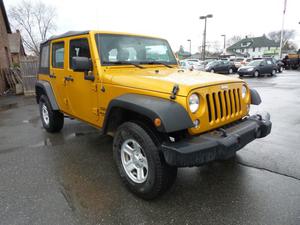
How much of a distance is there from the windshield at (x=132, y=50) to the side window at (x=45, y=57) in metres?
Result: 2.13

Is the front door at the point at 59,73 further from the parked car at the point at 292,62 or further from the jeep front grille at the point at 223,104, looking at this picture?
the parked car at the point at 292,62

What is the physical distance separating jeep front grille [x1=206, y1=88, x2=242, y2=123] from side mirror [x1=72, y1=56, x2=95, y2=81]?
1720 mm

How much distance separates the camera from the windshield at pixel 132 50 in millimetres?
3568

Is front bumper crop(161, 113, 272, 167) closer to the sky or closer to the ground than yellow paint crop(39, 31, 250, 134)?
closer to the ground

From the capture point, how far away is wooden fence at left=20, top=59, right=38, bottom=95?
12.1m

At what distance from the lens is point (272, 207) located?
271cm

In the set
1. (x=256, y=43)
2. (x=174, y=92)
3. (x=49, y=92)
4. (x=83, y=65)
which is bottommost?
(x=49, y=92)

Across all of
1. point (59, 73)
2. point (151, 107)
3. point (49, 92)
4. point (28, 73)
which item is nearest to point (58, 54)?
point (59, 73)

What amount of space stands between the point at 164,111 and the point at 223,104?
2.80ft

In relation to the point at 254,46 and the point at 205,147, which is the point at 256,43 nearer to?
the point at 254,46

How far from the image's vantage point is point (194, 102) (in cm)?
255

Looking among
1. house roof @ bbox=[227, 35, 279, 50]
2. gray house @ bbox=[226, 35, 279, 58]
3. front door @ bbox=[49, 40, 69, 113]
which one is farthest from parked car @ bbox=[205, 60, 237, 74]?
house roof @ bbox=[227, 35, 279, 50]

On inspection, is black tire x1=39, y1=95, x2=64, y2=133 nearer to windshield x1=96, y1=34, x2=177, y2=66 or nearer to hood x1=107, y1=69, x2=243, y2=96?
windshield x1=96, y1=34, x2=177, y2=66

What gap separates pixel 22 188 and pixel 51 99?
215 cm
